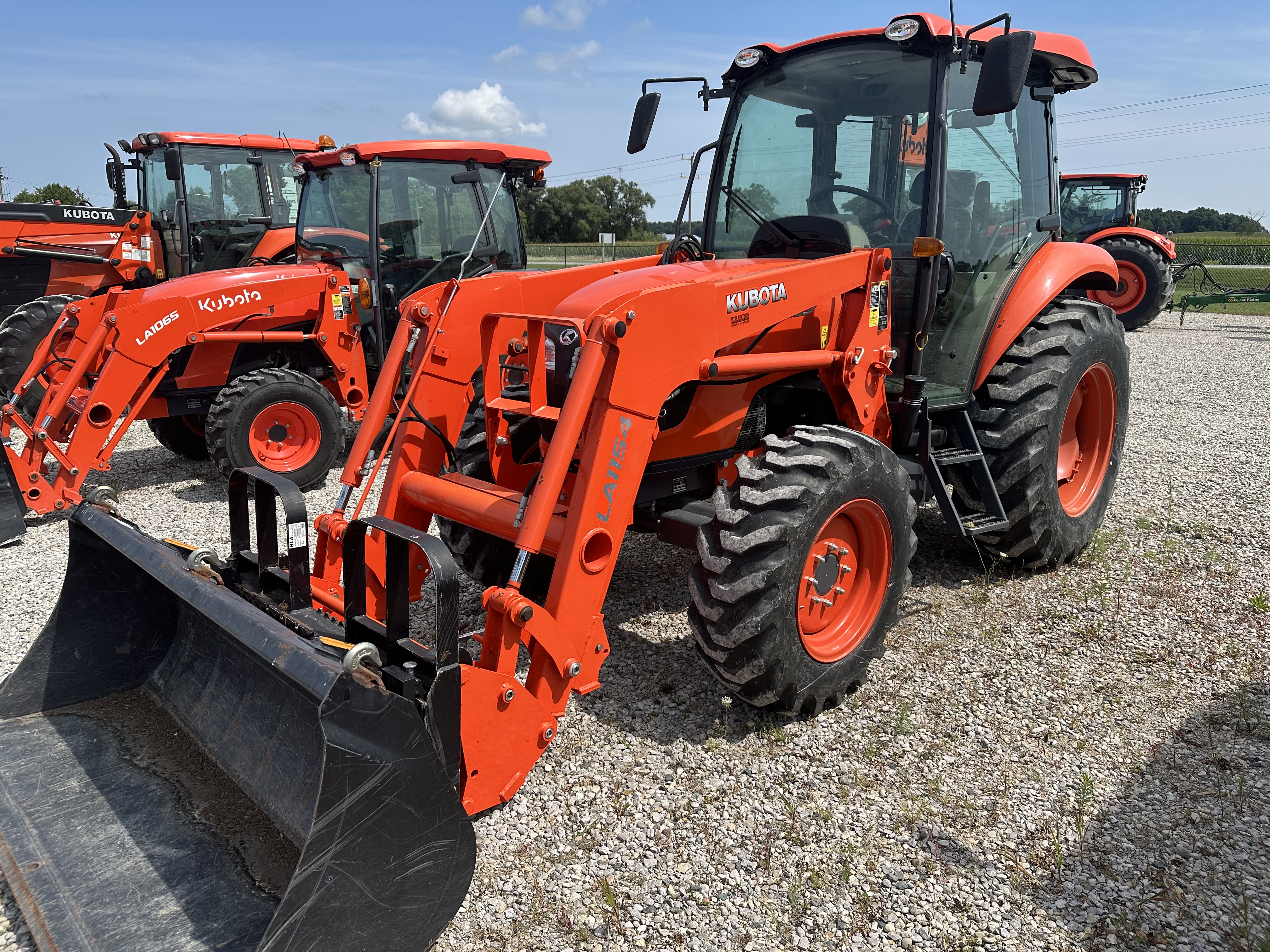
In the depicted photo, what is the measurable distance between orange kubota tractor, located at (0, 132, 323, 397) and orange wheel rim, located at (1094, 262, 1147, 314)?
13.5 m

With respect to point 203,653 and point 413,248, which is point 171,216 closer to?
point 413,248

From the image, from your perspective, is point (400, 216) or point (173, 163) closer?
point (400, 216)

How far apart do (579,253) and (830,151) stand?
33.6 meters

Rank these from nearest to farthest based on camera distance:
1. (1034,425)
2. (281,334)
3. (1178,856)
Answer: (1178,856) < (1034,425) < (281,334)

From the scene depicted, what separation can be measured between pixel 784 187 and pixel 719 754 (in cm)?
265

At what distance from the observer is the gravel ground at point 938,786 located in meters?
2.57

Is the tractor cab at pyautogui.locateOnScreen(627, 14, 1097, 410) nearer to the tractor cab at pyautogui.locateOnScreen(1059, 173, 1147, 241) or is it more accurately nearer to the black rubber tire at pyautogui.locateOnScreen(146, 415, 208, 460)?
the black rubber tire at pyautogui.locateOnScreen(146, 415, 208, 460)

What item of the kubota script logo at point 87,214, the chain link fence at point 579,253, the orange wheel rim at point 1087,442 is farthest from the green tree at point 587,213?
the orange wheel rim at point 1087,442

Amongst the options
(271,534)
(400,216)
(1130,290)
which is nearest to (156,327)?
(400,216)

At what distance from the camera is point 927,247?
3.93 metres

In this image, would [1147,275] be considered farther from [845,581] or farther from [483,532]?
[483,532]

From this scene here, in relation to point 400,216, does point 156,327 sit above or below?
below

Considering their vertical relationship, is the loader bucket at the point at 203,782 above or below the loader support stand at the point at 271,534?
below

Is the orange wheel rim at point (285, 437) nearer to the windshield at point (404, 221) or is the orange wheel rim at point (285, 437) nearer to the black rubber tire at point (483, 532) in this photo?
the windshield at point (404, 221)
